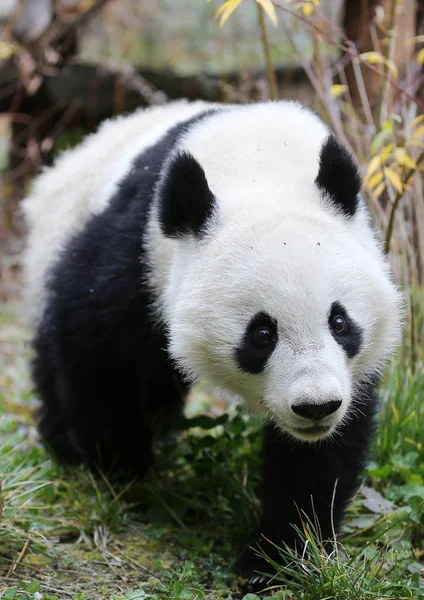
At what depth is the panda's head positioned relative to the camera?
2.84 m

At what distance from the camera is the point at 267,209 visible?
3.13m

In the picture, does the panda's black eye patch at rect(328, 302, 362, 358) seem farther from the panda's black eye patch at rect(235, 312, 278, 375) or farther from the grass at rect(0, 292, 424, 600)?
the grass at rect(0, 292, 424, 600)

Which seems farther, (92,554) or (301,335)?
(92,554)

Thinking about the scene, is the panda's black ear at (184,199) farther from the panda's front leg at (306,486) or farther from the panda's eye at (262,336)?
the panda's front leg at (306,486)

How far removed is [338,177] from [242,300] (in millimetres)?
687

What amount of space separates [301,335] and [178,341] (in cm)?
57

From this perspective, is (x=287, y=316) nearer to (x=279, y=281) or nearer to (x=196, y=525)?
(x=279, y=281)

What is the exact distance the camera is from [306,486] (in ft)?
11.1

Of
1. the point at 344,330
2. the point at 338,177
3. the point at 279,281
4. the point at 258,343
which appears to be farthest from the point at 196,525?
the point at 338,177

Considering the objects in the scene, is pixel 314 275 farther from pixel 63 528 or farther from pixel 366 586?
pixel 63 528

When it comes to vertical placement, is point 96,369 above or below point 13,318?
above

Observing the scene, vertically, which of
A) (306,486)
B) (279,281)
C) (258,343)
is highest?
(279,281)

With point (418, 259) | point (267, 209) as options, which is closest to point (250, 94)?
point (418, 259)

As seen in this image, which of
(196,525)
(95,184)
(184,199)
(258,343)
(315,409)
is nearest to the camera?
(315,409)
